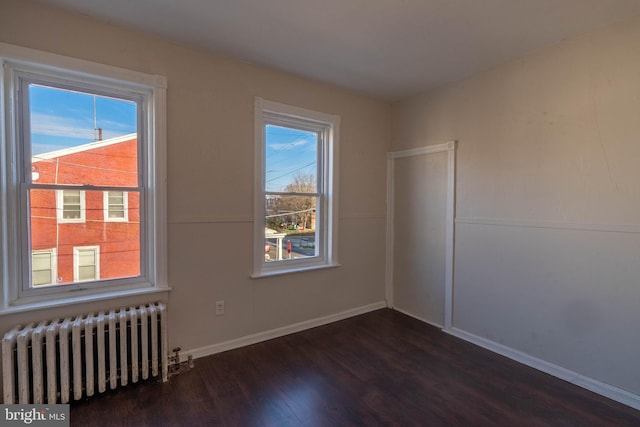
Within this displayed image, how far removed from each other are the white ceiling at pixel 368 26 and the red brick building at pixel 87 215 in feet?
3.00

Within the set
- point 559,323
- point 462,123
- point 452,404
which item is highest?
point 462,123

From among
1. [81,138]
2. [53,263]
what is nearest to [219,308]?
[53,263]

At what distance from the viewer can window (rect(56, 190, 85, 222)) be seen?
6.85 ft

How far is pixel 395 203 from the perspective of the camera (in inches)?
147

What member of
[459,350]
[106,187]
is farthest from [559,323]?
[106,187]

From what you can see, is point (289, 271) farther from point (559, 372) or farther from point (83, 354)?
point (559, 372)

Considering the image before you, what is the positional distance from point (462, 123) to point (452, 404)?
2.46 meters

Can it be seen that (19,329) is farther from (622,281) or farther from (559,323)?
(622,281)

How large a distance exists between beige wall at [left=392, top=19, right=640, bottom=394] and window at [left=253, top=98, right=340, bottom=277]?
51.8 inches

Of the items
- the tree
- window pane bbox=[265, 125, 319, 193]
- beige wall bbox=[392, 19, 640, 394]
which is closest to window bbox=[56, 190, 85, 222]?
window pane bbox=[265, 125, 319, 193]

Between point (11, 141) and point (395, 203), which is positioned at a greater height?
point (11, 141)

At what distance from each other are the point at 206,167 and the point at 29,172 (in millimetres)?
1122

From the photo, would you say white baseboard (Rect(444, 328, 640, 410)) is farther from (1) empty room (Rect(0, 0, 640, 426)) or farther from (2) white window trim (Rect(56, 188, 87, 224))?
(2) white window trim (Rect(56, 188, 87, 224))

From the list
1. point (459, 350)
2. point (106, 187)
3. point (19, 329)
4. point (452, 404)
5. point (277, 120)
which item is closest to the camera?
point (19, 329)
